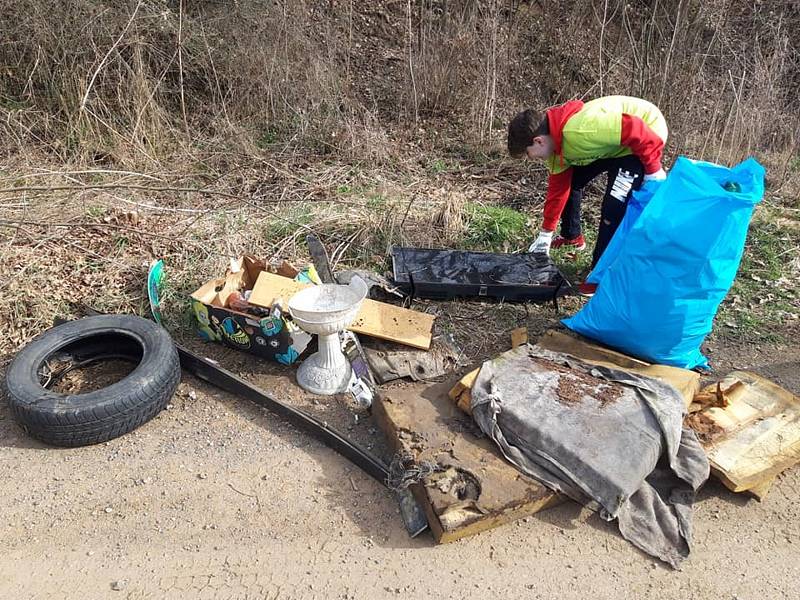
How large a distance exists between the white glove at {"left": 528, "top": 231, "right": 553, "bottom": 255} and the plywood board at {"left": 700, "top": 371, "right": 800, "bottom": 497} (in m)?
1.73

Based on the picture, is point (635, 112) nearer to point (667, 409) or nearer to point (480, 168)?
point (667, 409)

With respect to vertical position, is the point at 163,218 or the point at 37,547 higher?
the point at 163,218

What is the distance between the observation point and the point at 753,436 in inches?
111

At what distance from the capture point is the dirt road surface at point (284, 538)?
2273mm

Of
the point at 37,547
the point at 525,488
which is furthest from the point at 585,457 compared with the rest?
the point at 37,547

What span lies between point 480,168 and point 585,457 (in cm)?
426

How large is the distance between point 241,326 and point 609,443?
7.04 feet

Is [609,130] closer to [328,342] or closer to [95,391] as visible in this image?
[328,342]

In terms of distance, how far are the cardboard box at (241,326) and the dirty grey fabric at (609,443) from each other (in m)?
1.17

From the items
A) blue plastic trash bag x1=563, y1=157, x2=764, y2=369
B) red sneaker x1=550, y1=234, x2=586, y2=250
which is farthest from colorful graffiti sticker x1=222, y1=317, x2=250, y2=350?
red sneaker x1=550, y1=234, x2=586, y2=250

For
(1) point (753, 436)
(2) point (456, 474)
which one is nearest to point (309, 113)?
(2) point (456, 474)

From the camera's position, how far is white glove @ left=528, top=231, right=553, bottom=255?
448 centimetres

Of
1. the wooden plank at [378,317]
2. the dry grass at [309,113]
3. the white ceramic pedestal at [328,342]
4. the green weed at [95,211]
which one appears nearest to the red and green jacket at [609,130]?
the dry grass at [309,113]

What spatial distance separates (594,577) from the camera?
2.34m
